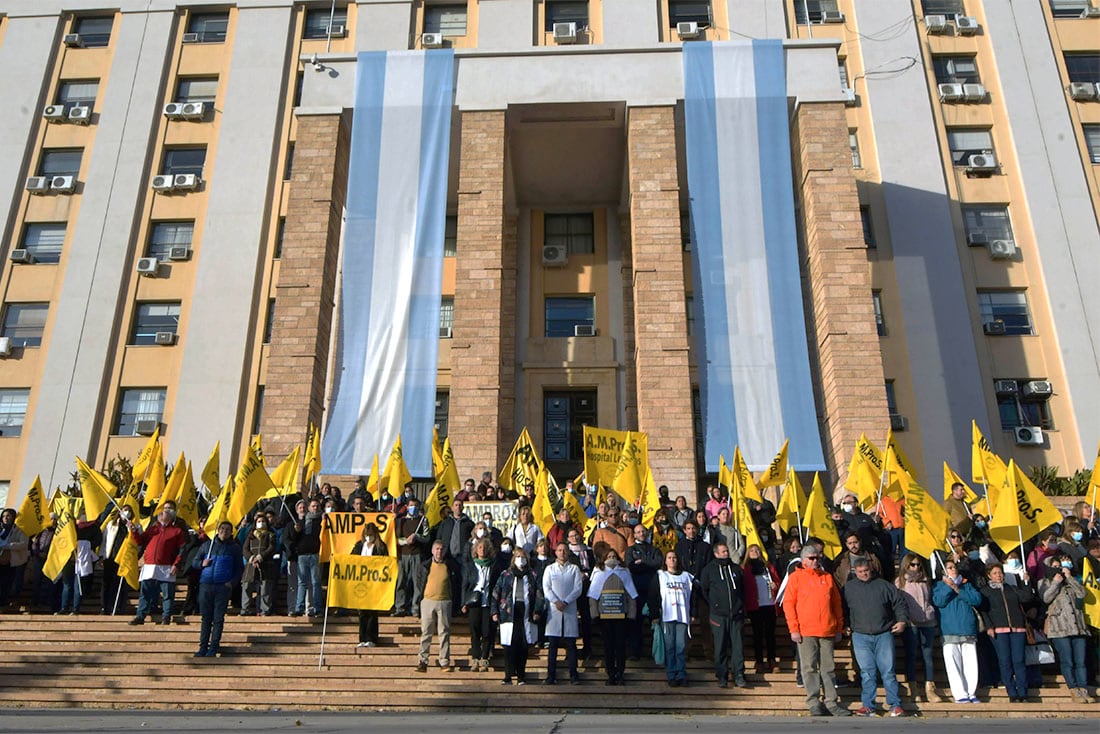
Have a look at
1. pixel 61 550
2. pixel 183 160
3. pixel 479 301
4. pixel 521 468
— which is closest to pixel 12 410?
pixel 183 160

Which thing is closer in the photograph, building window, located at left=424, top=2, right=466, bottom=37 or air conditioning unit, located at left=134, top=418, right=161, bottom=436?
air conditioning unit, located at left=134, top=418, right=161, bottom=436

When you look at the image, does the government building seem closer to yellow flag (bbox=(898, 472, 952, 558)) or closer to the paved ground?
yellow flag (bbox=(898, 472, 952, 558))

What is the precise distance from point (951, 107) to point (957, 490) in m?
16.6

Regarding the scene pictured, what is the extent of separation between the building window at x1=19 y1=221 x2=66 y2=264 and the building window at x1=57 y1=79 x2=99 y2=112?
165 inches

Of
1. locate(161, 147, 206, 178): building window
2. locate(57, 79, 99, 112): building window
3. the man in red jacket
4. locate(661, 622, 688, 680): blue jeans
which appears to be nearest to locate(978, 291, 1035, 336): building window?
locate(661, 622, 688, 680): blue jeans

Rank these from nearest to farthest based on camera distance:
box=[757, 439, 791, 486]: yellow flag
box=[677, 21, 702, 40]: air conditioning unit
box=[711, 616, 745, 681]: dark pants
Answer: box=[711, 616, 745, 681]: dark pants, box=[757, 439, 791, 486]: yellow flag, box=[677, 21, 702, 40]: air conditioning unit

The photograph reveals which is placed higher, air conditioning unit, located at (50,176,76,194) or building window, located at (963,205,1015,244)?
air conditioning unit, located at (50,176,76,194)

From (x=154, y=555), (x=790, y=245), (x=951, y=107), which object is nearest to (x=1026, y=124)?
(x=951, y=107)

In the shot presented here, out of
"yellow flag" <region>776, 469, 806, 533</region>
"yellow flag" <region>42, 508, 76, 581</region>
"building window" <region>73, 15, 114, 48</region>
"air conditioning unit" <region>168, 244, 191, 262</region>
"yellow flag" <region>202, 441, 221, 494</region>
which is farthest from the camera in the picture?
"building window" <region>73, 15, 114, 48</region>

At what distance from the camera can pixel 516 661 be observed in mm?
10812

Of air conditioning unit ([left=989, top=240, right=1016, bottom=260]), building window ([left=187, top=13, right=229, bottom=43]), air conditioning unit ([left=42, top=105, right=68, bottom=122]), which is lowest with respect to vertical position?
air conditioning unit ([left=989, top=240, right=1016, bottom=260])

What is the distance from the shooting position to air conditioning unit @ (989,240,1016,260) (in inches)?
985

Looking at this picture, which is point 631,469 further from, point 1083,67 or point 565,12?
point 1083,67

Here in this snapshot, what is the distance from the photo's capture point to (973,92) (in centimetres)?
2669
